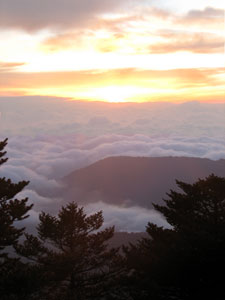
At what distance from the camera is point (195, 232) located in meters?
20.4

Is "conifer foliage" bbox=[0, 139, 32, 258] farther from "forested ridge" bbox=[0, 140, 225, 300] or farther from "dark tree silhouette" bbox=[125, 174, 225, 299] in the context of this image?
"dark tree silhouette" bbox=[125, 174, 225, 299]

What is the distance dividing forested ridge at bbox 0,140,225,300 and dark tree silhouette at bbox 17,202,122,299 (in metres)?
0.06

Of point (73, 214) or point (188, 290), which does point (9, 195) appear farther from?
point (188, 290)

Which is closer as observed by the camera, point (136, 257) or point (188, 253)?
point (188, 253)

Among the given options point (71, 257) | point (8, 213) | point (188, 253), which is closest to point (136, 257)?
point (71, 257)

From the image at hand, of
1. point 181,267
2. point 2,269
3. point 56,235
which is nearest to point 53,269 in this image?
point 56,235

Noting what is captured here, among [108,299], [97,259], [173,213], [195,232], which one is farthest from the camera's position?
[97,259]

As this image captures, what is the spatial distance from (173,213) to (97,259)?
6349mm

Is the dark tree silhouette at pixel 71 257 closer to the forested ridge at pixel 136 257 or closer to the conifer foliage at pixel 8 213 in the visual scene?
the forested ridge at pixel 136 257

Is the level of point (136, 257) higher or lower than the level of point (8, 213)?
lower

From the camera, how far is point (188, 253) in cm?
2044

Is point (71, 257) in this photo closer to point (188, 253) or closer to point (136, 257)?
point (136, 257)

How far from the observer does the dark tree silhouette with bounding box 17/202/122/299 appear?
23453mm

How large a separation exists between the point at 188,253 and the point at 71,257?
7.54 metres
